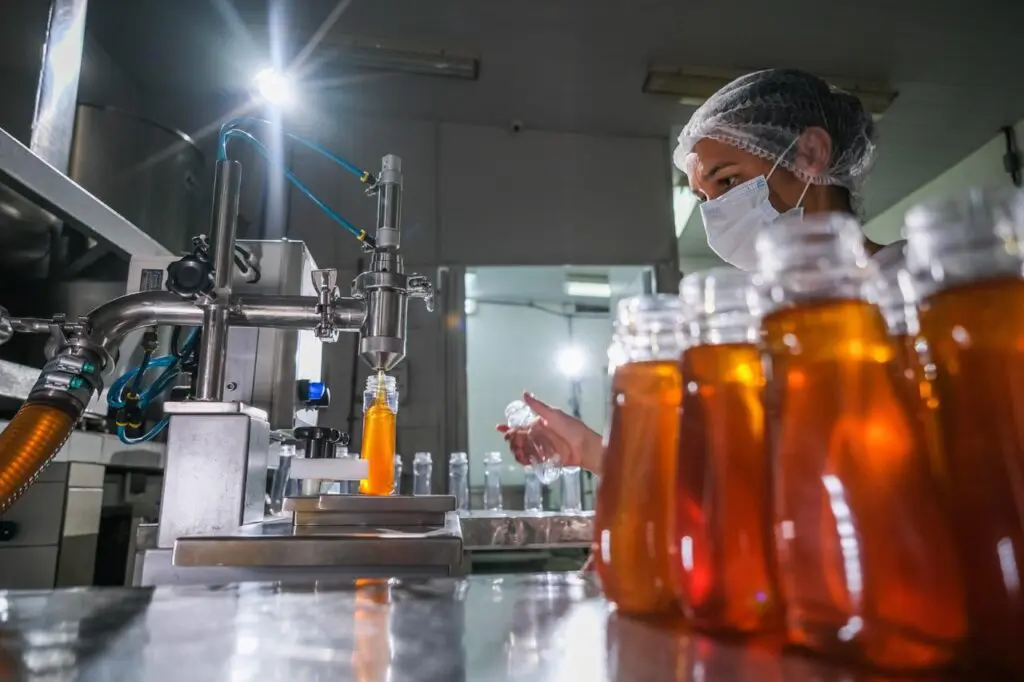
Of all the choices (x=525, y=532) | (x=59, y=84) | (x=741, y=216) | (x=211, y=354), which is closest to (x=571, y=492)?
(x=525, y=532)

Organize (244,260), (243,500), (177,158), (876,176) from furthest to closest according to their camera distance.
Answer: (876,176), (177,158), (244,260), (243,500)

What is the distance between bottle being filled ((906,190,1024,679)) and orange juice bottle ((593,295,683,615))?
0.12 meters

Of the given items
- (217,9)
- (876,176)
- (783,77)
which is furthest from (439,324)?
(876,176)

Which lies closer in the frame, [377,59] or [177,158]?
[177,158]

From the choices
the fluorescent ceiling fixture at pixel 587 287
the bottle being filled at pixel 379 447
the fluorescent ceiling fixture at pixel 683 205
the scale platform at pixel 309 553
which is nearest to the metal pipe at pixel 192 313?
the bottle being filled at pixel 379 447

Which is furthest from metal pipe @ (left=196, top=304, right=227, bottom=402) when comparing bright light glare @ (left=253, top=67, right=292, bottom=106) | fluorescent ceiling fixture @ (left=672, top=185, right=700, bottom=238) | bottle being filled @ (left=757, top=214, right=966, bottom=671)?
fluorescent ceiling fixture @ (left=672, top=185, right=700, bottom=238)

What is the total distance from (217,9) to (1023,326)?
2891mm

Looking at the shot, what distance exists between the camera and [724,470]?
0.29 metres

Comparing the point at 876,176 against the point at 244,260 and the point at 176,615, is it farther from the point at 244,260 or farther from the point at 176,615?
the point at 176,615

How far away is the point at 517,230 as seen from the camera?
3092 mm

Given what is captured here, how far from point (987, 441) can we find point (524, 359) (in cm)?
425

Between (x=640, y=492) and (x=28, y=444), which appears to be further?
(x=28, y=444)

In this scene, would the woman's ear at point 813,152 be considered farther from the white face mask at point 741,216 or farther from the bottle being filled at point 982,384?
the bottle being filled at point 982,384

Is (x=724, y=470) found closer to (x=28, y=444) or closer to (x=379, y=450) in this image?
(x=28, y=444)
